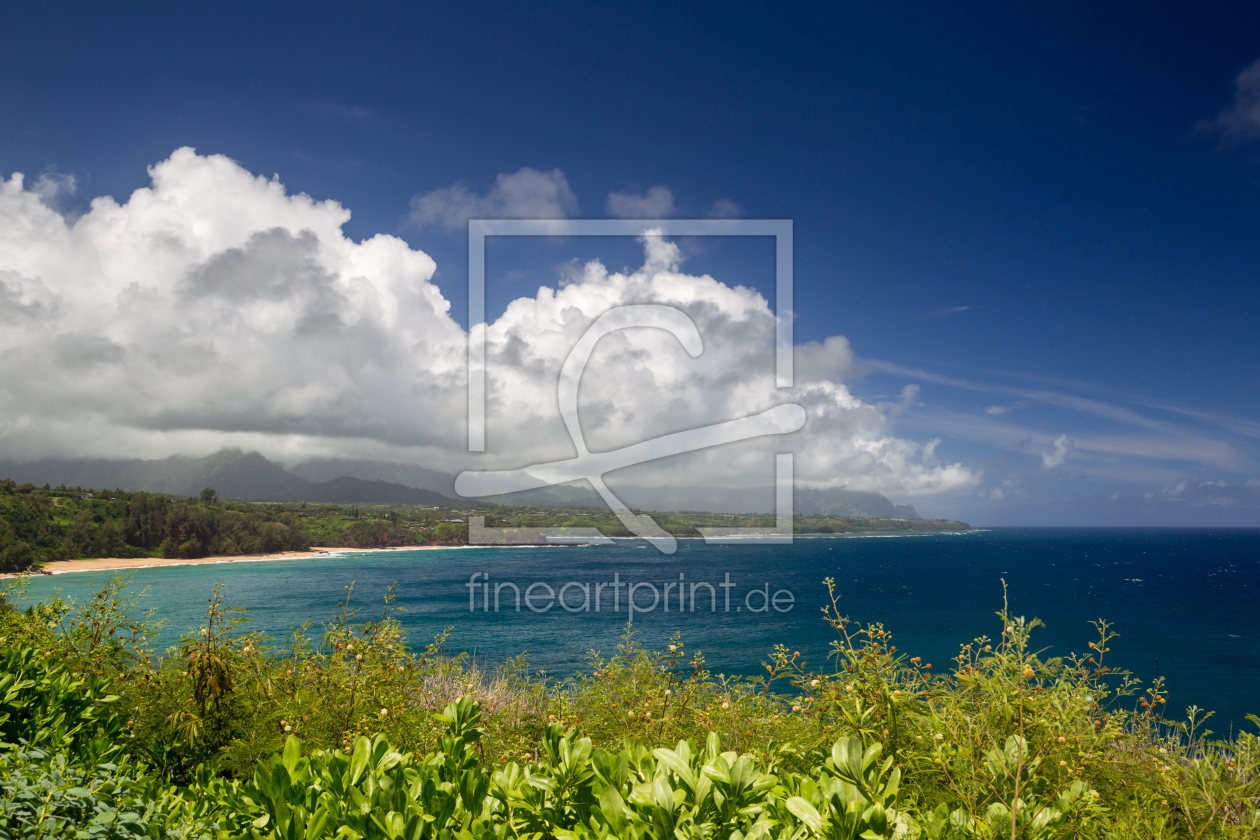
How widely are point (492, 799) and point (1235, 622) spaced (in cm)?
6113

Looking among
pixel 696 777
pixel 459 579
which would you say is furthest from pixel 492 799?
pixel 459 579

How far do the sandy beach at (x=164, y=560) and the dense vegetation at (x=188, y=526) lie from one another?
→ 3.58 feet

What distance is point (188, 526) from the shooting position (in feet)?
243

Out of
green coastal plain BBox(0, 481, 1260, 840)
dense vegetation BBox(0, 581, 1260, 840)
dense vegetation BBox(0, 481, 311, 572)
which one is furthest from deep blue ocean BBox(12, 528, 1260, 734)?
dense vegetation BBox(0, 481, 311, 572)

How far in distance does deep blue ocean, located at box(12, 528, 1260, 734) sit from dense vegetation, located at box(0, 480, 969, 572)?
26.2 feet

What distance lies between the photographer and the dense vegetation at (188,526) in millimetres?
56875

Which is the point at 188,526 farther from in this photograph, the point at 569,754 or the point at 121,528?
the point at 569,754

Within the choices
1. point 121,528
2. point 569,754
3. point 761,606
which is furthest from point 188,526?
point 569,754

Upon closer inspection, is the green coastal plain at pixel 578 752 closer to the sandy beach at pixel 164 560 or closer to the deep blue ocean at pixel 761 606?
the deep blue ocean at pixel 761 606

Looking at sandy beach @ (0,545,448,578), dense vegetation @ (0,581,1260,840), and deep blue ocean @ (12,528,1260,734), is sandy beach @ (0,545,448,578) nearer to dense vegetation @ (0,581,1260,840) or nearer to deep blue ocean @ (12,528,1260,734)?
deep blue ocean @ (12,528,1260,734)

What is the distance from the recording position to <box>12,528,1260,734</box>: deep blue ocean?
91.0ft

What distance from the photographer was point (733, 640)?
99.0 feet

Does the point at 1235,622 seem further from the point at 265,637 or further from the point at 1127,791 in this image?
the point at 265,637

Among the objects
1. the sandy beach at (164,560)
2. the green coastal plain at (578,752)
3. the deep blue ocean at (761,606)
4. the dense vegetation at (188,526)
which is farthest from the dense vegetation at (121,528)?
the green coastal plain at (578,752)
